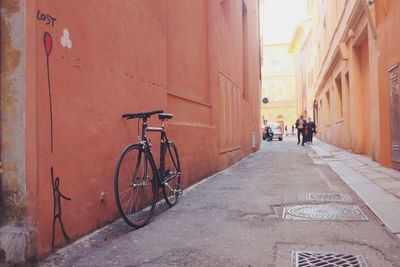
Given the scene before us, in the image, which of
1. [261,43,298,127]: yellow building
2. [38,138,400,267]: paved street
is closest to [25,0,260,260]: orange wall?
[38,138,400,267]: paved street

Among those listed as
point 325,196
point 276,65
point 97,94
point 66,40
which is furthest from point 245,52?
point 276,65

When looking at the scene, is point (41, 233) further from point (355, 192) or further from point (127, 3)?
point (355, 192)

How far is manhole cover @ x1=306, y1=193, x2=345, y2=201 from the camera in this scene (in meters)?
6.10

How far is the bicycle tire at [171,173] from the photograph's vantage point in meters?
5.70

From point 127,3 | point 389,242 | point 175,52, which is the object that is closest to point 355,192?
point 389,242

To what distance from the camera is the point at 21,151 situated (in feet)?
10.7

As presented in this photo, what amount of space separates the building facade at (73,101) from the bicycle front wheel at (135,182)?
0.16m

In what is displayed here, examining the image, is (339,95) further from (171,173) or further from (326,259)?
(326,259)

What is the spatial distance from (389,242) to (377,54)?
25.5 ft

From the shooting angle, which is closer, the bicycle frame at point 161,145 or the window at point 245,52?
the bicycle frame at point 161,145

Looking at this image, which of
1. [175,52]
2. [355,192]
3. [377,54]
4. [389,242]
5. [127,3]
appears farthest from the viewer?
[377,54]

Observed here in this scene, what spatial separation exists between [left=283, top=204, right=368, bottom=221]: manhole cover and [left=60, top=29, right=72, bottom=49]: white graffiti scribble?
302 cm

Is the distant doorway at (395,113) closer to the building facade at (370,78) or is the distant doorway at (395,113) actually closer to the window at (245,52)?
the building facade at (370,78)

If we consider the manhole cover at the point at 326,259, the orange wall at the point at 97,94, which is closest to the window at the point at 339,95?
the orange wall at the point at 97,94
